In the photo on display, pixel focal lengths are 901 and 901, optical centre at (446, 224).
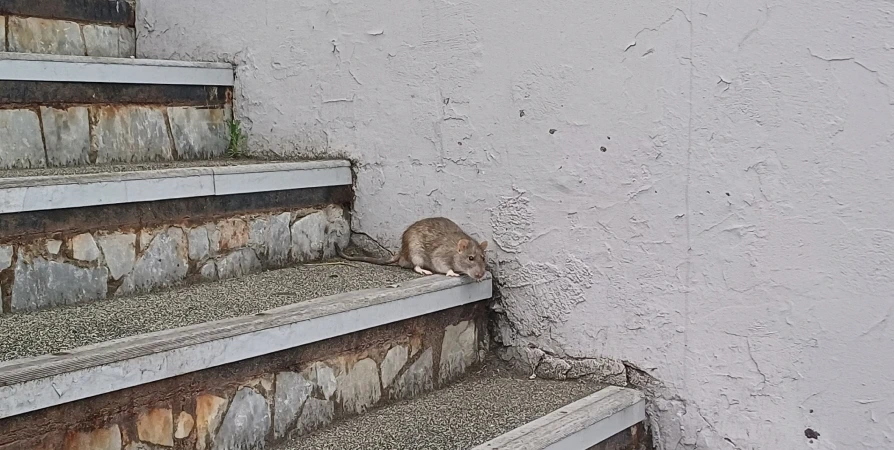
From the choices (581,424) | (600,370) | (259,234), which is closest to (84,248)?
(259,234)

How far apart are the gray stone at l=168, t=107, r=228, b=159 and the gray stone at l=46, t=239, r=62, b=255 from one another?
3.17 ft

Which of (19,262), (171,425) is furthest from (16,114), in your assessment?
(171,425)

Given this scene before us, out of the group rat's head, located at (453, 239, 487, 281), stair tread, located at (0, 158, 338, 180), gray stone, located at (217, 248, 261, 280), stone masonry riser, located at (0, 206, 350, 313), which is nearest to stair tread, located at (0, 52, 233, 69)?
stair tread, located at (0, 158, 338, 180)

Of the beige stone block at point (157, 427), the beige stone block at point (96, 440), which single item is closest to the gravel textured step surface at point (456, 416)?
the beige stone block at point (157, 427)

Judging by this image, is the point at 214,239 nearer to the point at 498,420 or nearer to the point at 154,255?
the point at 154,255

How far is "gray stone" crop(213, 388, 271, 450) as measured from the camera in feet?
7.64

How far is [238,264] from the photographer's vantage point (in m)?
3.14

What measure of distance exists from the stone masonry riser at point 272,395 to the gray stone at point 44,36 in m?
1.91

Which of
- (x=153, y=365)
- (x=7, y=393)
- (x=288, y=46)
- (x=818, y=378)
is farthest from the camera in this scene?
(x=288, y=46)

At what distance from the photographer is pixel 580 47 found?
9.73ft

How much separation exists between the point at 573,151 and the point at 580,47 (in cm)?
34

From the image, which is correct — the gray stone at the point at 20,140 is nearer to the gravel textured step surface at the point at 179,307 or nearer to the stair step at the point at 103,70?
the stair step at the point at 103,70

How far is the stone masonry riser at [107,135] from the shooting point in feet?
9.81

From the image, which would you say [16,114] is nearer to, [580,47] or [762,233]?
[580,47]
